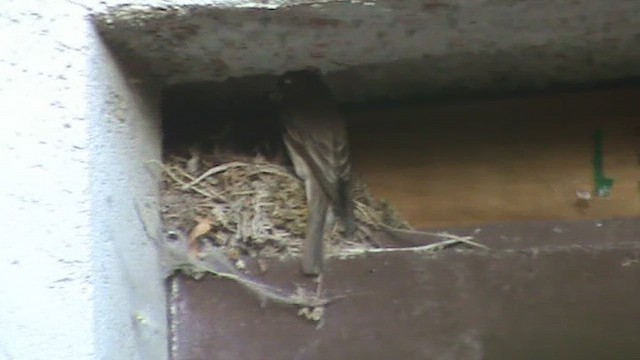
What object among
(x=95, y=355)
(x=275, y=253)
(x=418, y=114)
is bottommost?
(x=95, y=355)

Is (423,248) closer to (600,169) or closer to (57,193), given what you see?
(600,169)

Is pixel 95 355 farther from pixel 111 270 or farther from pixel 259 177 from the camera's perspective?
pixel 259 177

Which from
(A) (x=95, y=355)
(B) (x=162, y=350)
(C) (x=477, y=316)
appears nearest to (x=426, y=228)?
(C) (x=477, y=316)

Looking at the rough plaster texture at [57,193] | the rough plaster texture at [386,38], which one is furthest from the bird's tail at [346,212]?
the rough plaster texture at [57,193]

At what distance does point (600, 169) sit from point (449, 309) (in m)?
0.34

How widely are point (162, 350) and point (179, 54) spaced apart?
0.40 meters

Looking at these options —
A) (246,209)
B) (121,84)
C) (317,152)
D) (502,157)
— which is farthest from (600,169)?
(121,84)

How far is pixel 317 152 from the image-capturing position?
57.2 inches

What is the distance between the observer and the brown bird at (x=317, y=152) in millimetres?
1393

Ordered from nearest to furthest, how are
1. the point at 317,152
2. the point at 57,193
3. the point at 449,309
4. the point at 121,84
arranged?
the point at 57,193
the point at 121,84
the point at 449,309
the point at 317,152

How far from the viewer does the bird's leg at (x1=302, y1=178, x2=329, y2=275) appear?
1365 mm

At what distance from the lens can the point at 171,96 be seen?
1.49 m

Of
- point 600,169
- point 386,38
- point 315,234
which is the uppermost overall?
point 386,38

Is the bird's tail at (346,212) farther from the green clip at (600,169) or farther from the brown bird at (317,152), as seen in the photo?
the green clip at (600,169)
